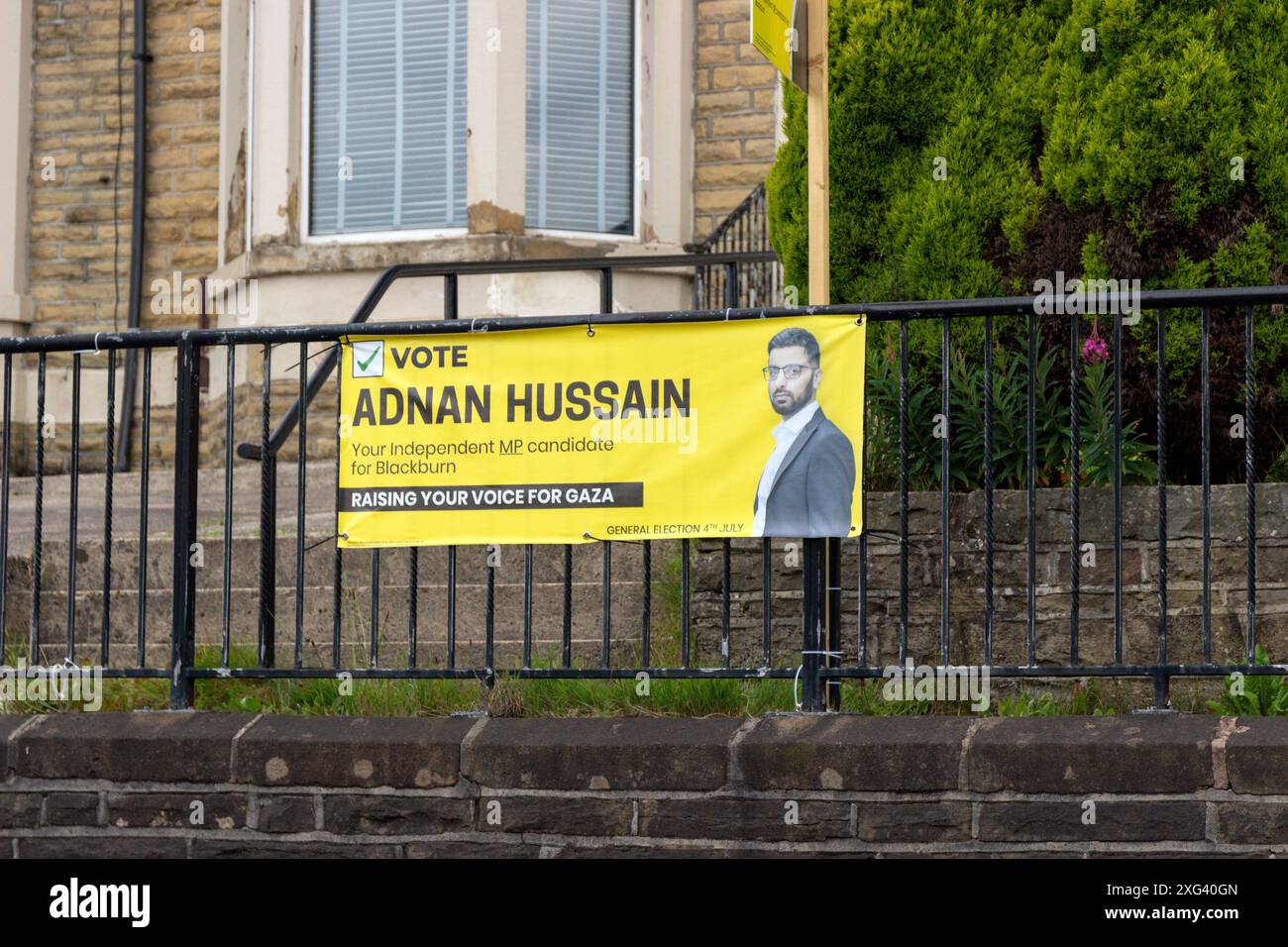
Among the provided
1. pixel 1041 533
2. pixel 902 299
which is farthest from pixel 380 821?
pixel 902 299

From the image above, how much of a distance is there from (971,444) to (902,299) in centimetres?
74

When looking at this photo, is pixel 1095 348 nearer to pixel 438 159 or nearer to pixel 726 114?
pixel 726 114

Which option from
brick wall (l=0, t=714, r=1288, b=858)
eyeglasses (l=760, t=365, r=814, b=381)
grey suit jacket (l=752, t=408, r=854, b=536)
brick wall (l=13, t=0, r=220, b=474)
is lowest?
brick wall (l=0, t=714, r=1288, b=858)

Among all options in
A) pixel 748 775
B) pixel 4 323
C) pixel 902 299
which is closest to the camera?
pixel 748 775

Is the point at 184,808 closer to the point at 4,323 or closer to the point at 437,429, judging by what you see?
the point at 437,429

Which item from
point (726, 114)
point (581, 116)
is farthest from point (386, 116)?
point (726, 114)

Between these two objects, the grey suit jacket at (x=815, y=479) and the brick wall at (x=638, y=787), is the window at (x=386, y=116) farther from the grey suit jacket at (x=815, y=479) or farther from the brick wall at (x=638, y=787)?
the grey suit jacket at (x=815, y=479)

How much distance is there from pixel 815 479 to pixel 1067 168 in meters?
1.82

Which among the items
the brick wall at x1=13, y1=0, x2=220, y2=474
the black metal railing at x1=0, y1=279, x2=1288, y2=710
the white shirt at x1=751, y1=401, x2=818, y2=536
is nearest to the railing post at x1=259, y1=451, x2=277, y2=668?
the black metal railing at x1=0, y1=279, x2=1288, y2=710

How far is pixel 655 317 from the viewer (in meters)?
5.27

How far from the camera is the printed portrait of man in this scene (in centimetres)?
520

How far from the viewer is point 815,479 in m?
5.20

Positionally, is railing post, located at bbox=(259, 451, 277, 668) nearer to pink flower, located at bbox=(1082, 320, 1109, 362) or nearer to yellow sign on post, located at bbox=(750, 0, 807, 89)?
yellow sign on post, located at bbox=(750, 0, 807, 89)

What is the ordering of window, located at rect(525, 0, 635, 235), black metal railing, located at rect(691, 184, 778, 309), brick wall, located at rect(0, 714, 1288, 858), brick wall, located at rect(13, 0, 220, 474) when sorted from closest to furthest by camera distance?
brick wall, located at rect(0, 714, 1288, 858) → black metal railing, located at rect(691, 184, 778, 309) → window, located at rect(525, 0, 635, 235) → brick wall, located at rect(13, 0, 220, 474)
